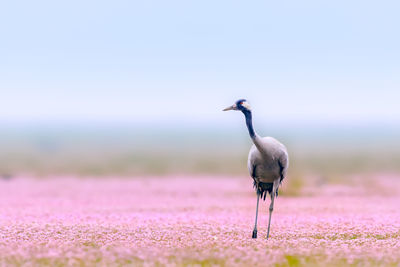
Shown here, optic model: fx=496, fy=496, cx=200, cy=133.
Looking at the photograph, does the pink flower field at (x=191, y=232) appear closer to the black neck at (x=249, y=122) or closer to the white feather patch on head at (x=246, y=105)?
the black neck at (x=249, y=122)

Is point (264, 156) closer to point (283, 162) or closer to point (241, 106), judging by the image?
point (283, 162)

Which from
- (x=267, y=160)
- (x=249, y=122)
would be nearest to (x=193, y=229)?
(x=267, y=160)

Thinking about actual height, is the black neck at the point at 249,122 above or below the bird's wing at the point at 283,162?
above

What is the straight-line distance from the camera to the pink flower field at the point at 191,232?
52.5 ft

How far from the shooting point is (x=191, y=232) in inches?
846

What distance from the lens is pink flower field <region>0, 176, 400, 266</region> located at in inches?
630

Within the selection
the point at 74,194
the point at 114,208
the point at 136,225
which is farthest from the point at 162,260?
the point at 74,194

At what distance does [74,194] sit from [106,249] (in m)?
26.5

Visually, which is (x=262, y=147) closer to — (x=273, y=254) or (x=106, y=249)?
(x=273, y=254)

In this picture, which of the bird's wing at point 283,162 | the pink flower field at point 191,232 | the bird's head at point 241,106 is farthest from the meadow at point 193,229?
the bird's head at point 241,106

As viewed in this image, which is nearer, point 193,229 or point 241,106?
point 241,106

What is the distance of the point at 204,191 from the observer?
154 feet

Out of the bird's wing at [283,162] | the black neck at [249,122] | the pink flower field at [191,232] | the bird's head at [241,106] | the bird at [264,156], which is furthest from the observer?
the bird's wing at [283,162]

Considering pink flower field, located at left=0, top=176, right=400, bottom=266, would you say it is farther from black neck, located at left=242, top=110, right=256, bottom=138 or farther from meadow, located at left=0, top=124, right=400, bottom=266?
black neck, located at left=242, top=110, right=256, bottom=138
